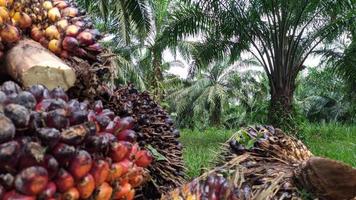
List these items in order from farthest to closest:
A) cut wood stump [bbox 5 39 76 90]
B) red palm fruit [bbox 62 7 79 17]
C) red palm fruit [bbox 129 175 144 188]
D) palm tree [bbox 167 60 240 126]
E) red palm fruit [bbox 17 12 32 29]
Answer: palm tree [bbox 167 60 240 126]
red palm fruit [bbox 62 7 79 17]
red palm fruit [bbox 17 12 32 29]
cut wood stump [bbox 5 39 76 90]
red palm fruit [bbox 129 175 144 188]

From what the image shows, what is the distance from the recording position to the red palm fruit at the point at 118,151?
1333 millimetres

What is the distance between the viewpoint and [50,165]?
113cm

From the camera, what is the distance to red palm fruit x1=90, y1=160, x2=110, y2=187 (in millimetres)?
1237

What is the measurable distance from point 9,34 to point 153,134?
0.86m

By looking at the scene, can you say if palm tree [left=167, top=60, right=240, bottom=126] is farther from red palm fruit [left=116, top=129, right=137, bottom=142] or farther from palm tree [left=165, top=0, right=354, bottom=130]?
red palm fruit [left=116, top=129, right=137, bottom=142]

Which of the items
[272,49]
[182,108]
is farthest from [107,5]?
[182,108]

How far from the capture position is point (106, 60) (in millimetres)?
2047

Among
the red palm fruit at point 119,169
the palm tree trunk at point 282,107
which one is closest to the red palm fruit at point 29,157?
the red palm fruit at point 119,169

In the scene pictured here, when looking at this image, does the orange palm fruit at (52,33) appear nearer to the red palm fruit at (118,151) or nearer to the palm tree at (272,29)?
the red palm fruit at (118,151)

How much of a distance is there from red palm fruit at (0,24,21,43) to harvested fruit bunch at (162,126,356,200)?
2.66 feet

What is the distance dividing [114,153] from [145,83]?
69.7ft

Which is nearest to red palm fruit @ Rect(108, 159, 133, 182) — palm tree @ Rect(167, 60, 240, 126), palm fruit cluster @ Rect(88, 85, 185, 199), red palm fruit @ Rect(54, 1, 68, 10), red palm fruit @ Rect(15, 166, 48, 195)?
red palm fruit @ Rect(15, 166, 48, 195)

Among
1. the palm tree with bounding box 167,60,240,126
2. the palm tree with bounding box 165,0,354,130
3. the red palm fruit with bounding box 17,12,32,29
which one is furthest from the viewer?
the palm tree with bounding box 167,60,240,126

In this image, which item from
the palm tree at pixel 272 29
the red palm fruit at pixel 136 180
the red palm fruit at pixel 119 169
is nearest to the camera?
the red palm fruit at pixel 119 169
